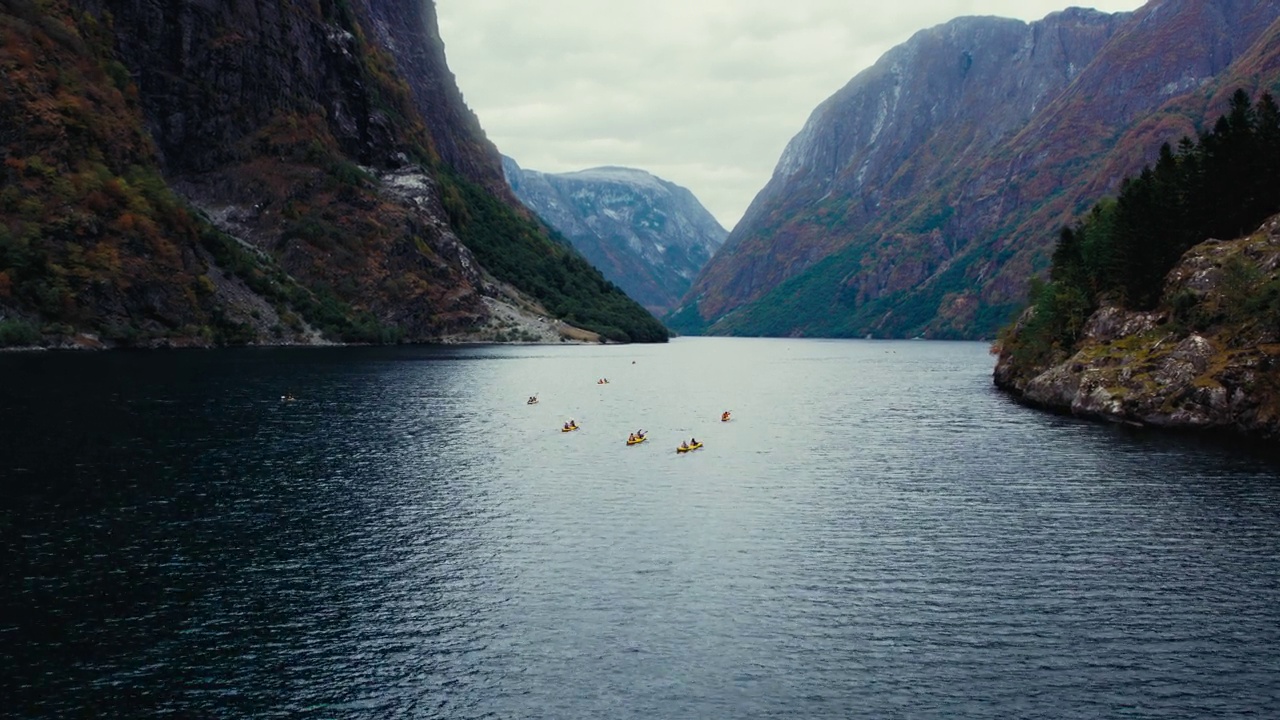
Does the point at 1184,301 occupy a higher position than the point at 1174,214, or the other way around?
the point at 1174,214

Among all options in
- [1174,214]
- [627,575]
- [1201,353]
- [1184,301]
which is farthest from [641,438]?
[1174,214]

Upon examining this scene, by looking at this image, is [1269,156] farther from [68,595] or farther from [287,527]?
[68,595]

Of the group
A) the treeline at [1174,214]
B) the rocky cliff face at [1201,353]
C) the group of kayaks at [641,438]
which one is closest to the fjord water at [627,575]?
the group of kayaks at [641,438]

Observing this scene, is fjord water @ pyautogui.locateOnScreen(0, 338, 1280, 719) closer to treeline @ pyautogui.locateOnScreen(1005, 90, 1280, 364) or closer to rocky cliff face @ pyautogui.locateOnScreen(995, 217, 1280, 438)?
rocky cliff face @ pyautogui.locateOnScreen(995, 217, 1280, 438)

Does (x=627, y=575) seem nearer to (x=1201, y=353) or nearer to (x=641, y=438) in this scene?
(x=641, y=438)

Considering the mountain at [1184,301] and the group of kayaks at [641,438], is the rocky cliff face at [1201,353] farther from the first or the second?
the group of kayaks at [641,438]
